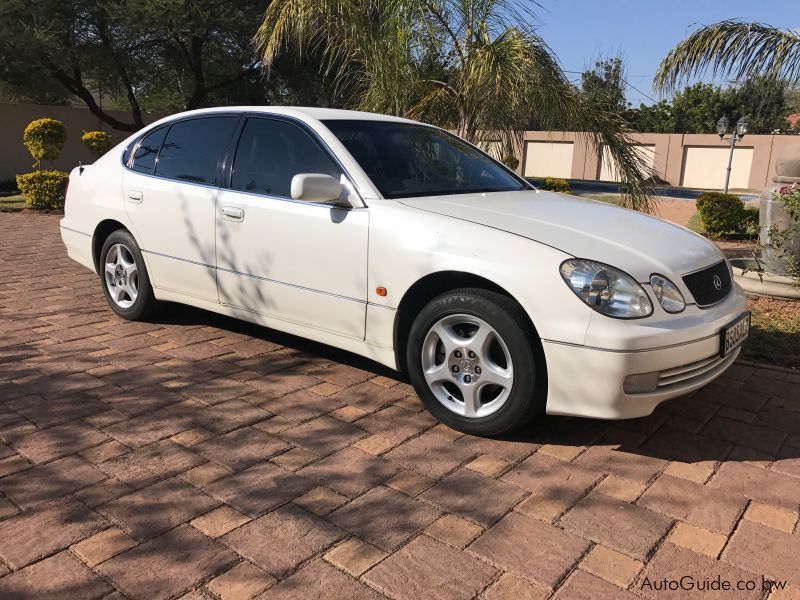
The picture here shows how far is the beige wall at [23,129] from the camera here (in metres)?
20.6

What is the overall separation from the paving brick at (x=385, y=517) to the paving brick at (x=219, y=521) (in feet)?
1.19

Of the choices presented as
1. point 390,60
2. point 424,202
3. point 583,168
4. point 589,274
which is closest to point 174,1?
point 390,60

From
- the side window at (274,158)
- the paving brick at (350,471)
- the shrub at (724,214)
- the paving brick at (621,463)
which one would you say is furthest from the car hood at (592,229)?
the shrub at (724,214)

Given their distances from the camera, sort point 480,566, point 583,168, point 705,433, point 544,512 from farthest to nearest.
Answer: point 583,168 → point 705,433 → point 544,512 → point 480,566

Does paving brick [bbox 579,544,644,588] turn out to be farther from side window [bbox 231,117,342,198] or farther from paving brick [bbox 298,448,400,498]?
side window [bbox 231,117,342,198]

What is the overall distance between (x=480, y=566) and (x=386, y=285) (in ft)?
5.30

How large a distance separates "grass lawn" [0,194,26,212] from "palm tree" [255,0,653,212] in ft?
29.0

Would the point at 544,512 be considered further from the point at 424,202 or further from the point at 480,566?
the point at 424,202

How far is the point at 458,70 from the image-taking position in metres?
7.79

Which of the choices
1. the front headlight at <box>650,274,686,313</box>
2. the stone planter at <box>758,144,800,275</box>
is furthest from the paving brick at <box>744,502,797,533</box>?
the stone planter at <box>758,144,800,275</box>

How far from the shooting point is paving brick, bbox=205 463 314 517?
9.28 ft

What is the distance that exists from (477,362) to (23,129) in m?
21.7

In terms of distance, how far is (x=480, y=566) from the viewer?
2.45m

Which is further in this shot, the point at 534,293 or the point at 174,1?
the point at 174,1
